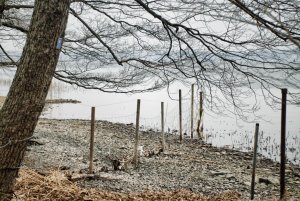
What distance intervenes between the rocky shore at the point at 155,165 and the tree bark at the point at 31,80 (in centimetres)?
338

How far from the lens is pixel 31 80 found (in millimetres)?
3113

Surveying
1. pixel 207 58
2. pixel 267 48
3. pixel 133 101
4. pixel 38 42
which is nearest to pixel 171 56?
pixel 207 58

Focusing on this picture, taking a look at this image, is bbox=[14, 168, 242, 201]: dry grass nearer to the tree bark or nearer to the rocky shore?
the rocky shore

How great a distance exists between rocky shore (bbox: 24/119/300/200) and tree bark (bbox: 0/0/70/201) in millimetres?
3382

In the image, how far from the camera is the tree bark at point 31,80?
3.11m

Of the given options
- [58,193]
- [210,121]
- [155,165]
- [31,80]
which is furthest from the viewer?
[210,121]

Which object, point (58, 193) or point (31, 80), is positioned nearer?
point (31, 80)

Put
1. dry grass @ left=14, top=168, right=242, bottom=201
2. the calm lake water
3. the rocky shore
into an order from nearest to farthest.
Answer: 1. dry grass @ left=14, top=168, right=242, bottom=201
2. the rocky shore
3. the calm lake water

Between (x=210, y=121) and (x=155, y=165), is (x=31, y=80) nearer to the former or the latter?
(x=155, y=165)

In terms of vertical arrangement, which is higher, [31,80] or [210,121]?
[31,80]

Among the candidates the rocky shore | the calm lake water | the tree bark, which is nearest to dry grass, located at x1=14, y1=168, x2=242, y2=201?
the rocky shore

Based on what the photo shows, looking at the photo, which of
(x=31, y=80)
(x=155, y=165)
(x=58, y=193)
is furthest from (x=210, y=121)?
(x=31, y=80)

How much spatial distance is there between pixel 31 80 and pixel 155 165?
6.00 metres

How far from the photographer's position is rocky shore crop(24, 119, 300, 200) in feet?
23.1
